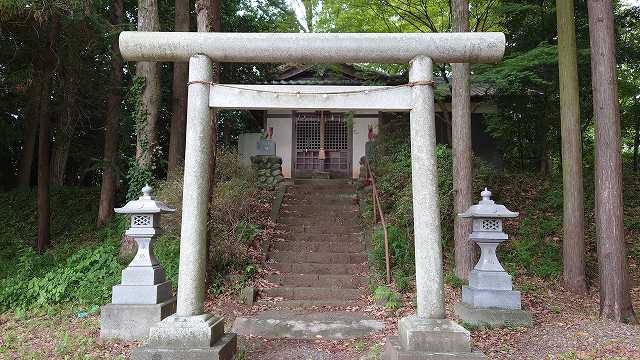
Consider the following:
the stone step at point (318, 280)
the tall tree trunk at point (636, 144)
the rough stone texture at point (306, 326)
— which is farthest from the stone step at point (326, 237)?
the tall tree trunk at point (636, 144)

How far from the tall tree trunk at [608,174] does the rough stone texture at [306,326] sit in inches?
138

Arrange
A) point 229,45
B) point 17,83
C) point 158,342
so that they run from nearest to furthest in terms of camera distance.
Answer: point 158,342 < point 229,45 < point 17,83

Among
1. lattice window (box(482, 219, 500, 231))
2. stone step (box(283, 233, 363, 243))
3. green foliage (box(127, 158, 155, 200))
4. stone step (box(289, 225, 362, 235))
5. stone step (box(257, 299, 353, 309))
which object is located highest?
green foliage (box(127, 158, 155, 200))

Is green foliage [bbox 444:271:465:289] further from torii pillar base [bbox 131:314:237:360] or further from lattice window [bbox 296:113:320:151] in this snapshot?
lattice window [bbox 296:113:320:151]

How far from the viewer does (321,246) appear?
952 centimetres

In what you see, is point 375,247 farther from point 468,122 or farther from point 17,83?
point 17,83

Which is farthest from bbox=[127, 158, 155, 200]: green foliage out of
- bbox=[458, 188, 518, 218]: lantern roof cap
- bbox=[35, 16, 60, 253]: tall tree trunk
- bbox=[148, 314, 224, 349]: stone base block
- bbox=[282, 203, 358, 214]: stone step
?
bbox=[458, 188, 518, 218]: lantern roof cap

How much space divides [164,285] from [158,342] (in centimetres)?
217

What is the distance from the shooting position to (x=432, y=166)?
4.54 m

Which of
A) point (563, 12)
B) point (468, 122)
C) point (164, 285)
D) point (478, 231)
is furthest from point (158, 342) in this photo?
point (563, 12)

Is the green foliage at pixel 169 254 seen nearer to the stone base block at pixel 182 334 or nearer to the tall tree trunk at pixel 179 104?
the tall tree trunk at pixel 179 104

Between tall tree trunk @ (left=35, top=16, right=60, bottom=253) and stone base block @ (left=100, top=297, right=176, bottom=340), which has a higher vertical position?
tall tree trunk @ (left=35, top=16, right=60, bottom=253)

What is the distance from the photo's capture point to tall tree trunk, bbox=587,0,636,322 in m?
6.53

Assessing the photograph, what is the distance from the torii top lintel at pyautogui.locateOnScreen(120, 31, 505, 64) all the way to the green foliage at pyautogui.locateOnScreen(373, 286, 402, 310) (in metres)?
4.03
